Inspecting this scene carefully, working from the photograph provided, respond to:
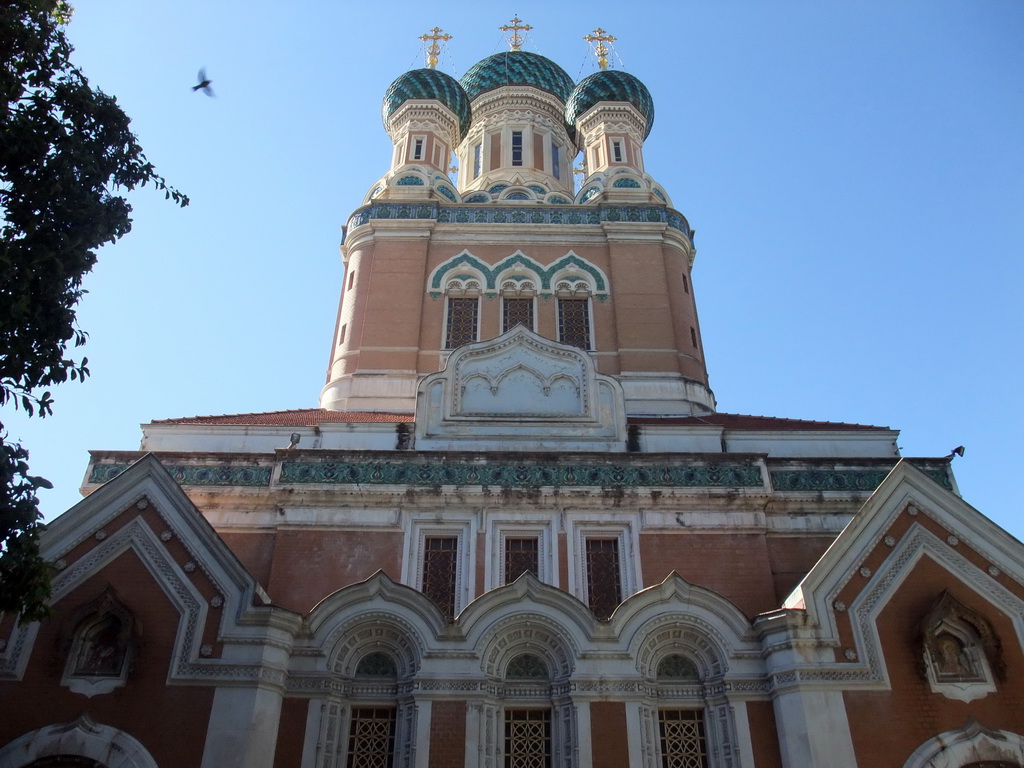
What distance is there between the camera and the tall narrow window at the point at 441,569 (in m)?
12.4

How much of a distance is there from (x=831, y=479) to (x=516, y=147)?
15420 mm

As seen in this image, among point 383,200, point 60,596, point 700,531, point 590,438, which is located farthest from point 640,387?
point 60,596

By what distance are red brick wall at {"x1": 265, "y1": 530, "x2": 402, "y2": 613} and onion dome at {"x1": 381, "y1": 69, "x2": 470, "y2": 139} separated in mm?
15239

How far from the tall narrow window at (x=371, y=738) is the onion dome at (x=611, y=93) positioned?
1919cm

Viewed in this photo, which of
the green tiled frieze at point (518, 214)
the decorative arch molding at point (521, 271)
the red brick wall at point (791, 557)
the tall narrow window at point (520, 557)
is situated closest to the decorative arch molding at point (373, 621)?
the tall narrow window at point (520, 557)

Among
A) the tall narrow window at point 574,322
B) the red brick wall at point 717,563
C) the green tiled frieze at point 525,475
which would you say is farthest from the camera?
the tall narrow window at point 574,322

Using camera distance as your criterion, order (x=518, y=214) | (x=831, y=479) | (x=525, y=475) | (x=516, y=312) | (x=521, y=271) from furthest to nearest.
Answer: (x=518, y=214) → (x=521, y=271) → (x=516, y=312) → (x=831, y=479) → (x=525, y=475)

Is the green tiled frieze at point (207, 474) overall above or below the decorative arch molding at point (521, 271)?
below

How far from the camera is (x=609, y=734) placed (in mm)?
9766

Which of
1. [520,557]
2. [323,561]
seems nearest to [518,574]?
[520,557]

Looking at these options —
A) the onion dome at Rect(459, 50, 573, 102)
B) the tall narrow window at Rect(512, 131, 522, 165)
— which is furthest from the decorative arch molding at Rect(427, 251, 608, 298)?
the onion dome at Rect(459, 50, 573, 102)

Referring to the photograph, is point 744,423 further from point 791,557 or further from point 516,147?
point 516,147

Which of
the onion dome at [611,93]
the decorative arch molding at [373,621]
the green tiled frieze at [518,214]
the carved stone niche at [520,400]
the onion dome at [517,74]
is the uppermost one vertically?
the onion dome at [517,74]

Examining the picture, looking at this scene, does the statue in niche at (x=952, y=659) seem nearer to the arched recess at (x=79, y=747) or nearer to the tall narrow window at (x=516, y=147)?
the arched recess at (x=79, y=747)
